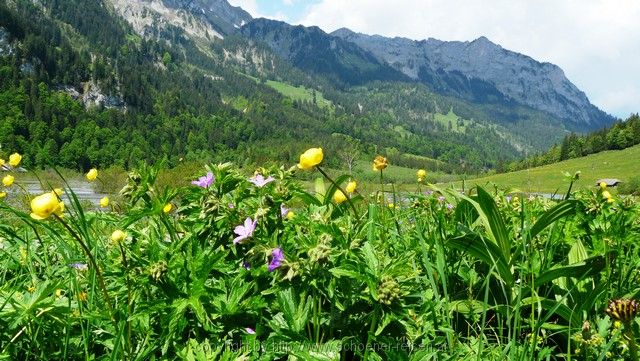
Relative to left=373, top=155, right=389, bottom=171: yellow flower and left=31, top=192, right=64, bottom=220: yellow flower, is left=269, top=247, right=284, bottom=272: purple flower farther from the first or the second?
left=373, top=155, right=389, bottom=171: yellow flower

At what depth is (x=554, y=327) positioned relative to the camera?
2.02m

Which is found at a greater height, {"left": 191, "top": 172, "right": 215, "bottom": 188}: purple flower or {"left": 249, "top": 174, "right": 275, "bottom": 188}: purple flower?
{"left": 249, "top": 174, "right": 275, "bottom": 188}: purple flower

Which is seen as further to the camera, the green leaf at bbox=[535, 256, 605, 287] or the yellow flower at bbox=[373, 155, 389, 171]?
the yellow flower at bbox=[373, 155, 389, 171]

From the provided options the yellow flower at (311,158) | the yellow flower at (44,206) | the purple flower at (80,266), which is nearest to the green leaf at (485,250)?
the yellow flower at (311,158)

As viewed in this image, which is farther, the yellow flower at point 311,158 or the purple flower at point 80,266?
the purple flower at point 80,266

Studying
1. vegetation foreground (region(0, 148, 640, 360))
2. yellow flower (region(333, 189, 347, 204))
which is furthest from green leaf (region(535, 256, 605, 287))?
yellow flower (region(333, 189, 347, 204))

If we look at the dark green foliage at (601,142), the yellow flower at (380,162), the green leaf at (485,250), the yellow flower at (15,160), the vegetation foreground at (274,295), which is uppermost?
the dark green foliage at (601,142)

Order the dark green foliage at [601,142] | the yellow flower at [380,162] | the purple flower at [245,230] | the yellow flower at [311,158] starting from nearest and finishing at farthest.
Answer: the purple flower at [245,230], the yellow flower at [311,158], the yellow flower at [380,162], the dark green foliage at [601,142]

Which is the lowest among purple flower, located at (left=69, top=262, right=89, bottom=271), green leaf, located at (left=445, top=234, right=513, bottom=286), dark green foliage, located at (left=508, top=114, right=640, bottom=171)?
purple flower, located at (left=69, top=262, right=89, bottom=271)

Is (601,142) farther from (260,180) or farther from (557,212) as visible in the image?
(260,180)

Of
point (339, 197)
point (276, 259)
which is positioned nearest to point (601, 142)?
point (339, 197)

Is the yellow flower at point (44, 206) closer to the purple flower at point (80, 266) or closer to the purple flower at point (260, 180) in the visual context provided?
the purple flower at point (260, 180)

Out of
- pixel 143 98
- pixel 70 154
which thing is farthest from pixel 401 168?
pixel 70 154

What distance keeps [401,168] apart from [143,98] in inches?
4029
